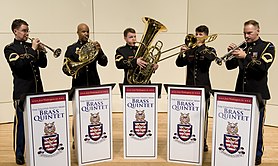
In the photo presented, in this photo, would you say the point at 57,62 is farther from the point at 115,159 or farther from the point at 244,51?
the point at 244,51

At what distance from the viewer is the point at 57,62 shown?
5449 mm

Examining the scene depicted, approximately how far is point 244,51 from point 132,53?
141 cm

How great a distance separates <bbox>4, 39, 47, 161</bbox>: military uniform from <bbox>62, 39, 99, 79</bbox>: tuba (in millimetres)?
301

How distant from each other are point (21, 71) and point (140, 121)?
4.70ft

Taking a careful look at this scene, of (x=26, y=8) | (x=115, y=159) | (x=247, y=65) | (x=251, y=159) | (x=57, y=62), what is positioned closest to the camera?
(x=251, y=159)

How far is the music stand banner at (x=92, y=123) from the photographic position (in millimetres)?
3232

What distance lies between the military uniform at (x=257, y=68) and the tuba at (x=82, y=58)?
1.54 meters

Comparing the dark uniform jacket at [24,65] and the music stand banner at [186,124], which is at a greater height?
the dark uniform jacket at [24,65]

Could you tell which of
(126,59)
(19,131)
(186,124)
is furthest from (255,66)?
(19,131)

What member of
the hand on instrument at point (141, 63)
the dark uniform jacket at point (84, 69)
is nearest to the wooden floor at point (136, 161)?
the dark uniform jacket at point (84, 69)

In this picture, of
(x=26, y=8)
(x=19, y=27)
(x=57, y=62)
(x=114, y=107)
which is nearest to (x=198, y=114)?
(x=19, y=27)

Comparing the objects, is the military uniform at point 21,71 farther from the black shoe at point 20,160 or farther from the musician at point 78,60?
the musician at point 78,60

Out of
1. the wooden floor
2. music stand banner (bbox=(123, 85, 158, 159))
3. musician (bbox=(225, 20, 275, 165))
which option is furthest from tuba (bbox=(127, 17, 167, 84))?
the wooden floor

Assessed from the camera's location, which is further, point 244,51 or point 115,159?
point 115,159
